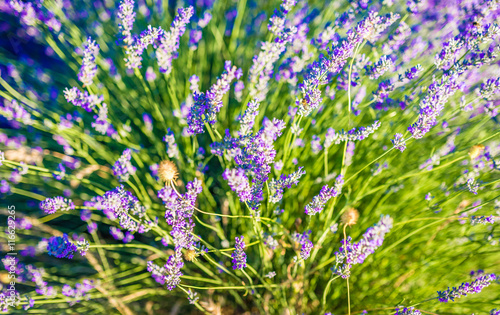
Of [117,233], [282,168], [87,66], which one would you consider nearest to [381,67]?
[282,168]

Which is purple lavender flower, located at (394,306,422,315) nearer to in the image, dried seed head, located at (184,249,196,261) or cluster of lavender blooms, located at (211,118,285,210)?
cluster of lavender blooms, located at (211,118,285,210)

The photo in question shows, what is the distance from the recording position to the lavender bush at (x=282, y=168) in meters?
1.25

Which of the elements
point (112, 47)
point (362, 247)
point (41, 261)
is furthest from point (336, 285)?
point (112, 47)

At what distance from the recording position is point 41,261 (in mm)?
2305

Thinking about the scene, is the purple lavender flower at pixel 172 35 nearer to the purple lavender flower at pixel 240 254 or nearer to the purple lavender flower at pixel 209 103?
the purple lavender flower at pixel 209 103

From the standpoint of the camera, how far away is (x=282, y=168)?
1.76m

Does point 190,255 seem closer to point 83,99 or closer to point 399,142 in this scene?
point 83,99

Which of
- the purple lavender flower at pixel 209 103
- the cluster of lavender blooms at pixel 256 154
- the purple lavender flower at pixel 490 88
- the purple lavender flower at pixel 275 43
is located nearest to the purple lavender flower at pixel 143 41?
the purple lavender flower at pixel 209 103

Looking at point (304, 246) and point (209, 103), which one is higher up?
point (209, 103)

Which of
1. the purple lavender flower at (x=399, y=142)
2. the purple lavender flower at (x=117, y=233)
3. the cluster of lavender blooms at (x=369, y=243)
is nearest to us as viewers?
the cluster of lavender blooms at (x=369, y=243)

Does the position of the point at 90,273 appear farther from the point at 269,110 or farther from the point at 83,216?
the point at 269,110

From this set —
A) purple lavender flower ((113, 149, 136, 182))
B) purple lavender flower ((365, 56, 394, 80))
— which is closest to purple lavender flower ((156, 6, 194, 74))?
purple lavender flower ((113, 149, 136, 182))

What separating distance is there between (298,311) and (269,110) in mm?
1377

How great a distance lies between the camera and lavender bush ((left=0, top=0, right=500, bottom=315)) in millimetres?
1253
